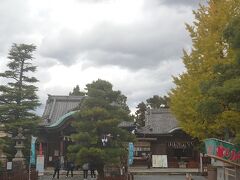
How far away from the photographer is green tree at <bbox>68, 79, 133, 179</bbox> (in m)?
23.6

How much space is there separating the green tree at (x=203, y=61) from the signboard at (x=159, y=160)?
1397 centimetres

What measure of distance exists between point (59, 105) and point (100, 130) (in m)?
20.0

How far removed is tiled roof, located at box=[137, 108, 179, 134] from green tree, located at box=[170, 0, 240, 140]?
615 inches

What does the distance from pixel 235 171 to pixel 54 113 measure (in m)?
26.5

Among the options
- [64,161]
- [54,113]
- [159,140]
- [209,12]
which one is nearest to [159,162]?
[159,140]

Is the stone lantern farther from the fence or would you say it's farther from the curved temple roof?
→ the curved temple roof

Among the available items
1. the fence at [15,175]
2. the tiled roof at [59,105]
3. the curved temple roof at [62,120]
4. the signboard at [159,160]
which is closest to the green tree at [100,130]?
the fence at [15,175]

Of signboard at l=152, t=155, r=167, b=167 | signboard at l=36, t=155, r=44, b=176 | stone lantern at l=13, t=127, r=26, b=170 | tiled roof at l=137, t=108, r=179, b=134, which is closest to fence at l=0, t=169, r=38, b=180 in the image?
signboard at l=36, t=155, r=44, b=176

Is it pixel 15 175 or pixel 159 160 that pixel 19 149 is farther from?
pixel 159 160

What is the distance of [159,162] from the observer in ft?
126

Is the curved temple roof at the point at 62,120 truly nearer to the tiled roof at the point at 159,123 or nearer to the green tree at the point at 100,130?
the green tree at the point at 100,130

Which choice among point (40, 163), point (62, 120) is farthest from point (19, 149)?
point (62, 120)

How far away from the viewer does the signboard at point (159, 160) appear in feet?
125

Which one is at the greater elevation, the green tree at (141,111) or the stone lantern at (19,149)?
the green tree at (141,111)
